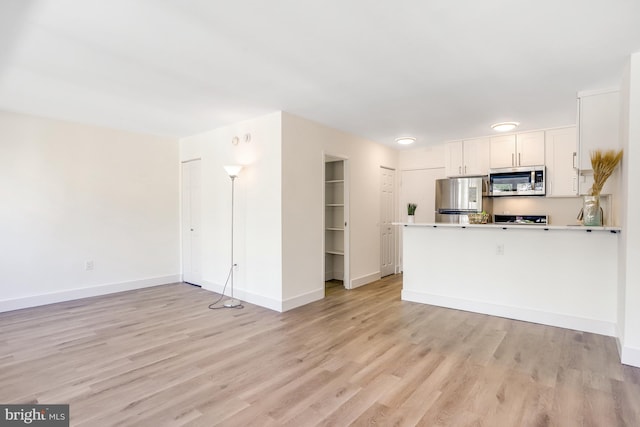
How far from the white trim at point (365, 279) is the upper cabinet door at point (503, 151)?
2.73m

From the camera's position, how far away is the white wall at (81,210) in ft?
13.6

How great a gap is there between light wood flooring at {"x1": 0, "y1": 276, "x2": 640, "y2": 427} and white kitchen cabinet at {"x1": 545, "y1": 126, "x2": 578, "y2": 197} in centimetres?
252

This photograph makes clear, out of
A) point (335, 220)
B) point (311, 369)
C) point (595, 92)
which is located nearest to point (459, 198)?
point (335, 220)

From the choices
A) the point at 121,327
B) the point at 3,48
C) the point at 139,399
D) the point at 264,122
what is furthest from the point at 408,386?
the point at 3,48

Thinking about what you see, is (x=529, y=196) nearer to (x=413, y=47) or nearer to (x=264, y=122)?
(x=413, y=47)

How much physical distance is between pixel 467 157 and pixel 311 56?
406 centimetres

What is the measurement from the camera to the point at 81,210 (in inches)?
185

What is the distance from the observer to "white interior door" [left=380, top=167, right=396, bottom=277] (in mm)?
6047

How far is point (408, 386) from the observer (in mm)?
2338

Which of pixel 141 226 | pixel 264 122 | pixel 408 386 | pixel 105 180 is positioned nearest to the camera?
pixel 408 386

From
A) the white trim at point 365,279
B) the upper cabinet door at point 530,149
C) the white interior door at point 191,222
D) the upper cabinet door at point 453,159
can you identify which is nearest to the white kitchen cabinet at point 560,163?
the upper cabinet door at point 530,149

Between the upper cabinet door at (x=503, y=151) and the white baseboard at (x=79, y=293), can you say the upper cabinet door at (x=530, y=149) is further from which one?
the white baseboard at (x=79, y=293)

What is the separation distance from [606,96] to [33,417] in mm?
5444

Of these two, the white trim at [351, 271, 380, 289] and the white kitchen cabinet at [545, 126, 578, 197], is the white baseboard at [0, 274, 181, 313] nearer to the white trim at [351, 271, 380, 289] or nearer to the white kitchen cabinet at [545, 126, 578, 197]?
the white trim at [351, 271, 380, 289]
